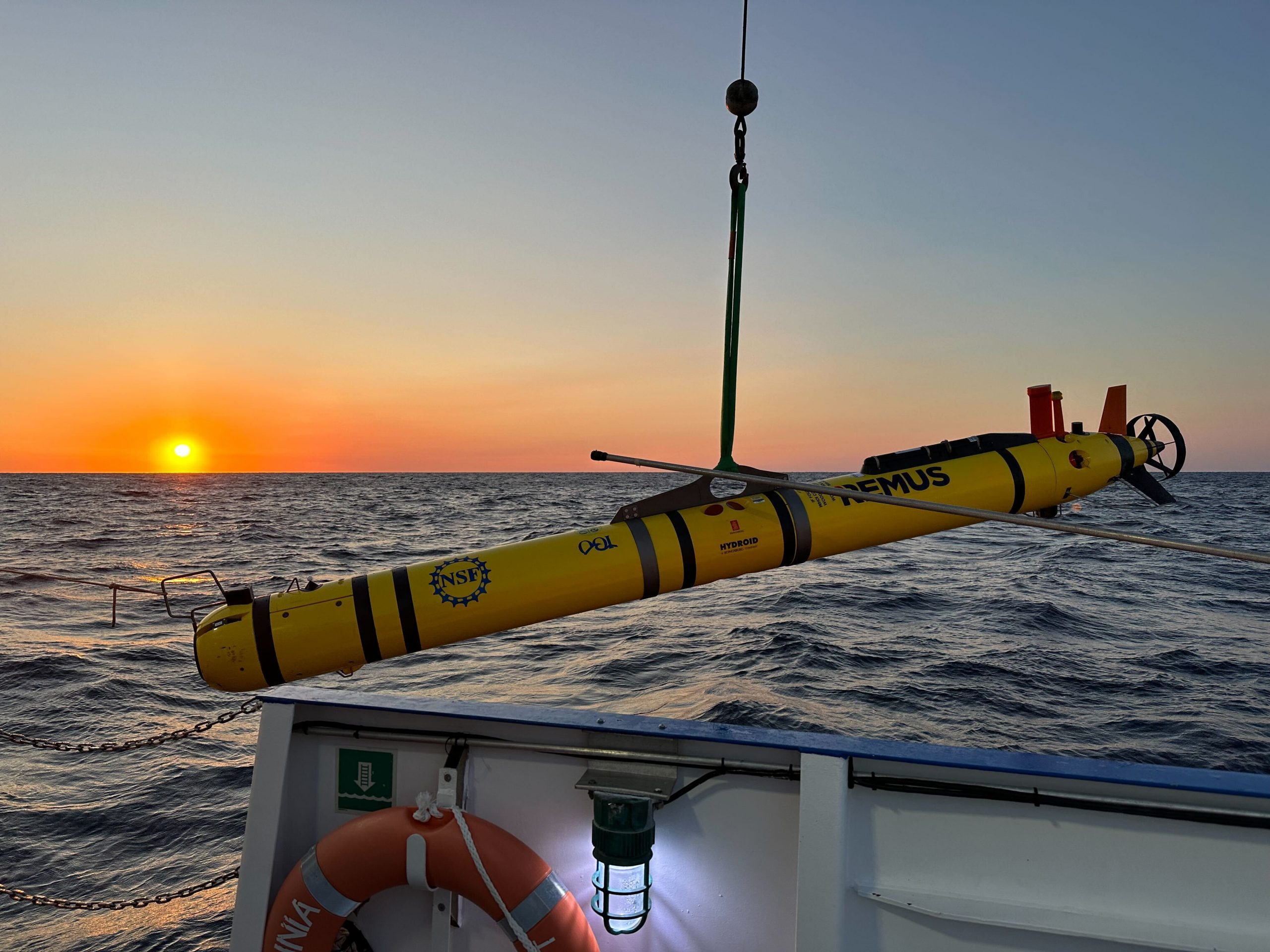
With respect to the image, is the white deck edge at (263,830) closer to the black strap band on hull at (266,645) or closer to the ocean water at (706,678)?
the black strap band on hull at (266,645)

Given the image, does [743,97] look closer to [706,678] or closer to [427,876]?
[427,876]

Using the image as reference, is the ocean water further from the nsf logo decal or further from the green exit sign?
the nsf logo decal

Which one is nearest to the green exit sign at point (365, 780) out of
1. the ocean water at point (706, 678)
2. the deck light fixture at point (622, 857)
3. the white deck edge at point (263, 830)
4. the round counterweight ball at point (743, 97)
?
the white deck edge at point (263, 830)

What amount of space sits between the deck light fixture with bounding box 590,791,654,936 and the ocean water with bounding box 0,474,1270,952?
12.0 ft

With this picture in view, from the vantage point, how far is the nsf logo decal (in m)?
3.58

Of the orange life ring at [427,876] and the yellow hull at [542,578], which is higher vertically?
the yellow hull at [542,578]

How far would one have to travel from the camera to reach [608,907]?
258 cm

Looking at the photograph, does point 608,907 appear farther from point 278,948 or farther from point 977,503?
point 977,503

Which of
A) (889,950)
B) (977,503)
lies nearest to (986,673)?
(977,503)

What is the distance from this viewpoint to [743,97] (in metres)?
3.59

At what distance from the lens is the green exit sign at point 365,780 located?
2.97 meters

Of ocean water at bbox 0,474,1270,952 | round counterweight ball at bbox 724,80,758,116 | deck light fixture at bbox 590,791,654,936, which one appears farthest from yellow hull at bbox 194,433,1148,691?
ocean water at bbox 0,474,1270,952

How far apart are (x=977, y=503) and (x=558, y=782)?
8.19ft

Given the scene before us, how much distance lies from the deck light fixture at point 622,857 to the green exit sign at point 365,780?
34.9 inches
